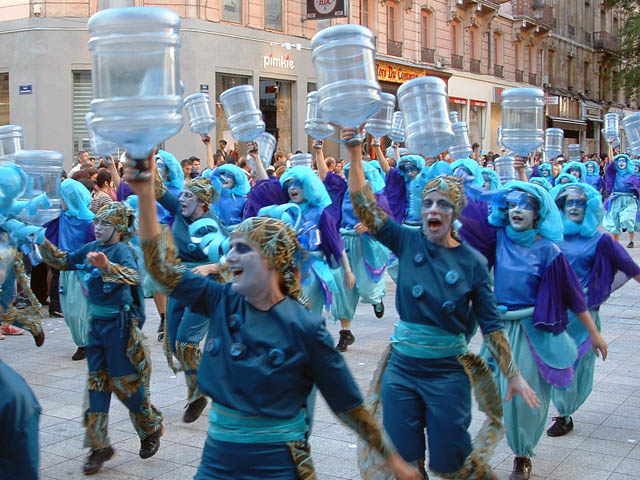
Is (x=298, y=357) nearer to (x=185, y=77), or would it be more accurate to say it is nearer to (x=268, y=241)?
(x=268, y=241)

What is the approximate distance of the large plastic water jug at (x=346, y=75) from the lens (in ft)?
13.9

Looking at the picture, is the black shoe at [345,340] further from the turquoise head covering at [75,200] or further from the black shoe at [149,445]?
the black shoe at [149,445]

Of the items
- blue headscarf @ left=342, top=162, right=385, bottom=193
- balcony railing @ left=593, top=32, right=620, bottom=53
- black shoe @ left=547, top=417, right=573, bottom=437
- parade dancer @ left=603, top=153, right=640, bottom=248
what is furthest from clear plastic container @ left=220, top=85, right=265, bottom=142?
balcony railing @ left=593, top=32, right=620, bottom=53

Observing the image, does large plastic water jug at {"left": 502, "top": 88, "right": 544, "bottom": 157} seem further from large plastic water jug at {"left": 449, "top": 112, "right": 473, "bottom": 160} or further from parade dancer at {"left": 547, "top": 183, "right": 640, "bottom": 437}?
large plastic water jug at {"left": 449, "top": 112, "right": 473, "bottom": 160}

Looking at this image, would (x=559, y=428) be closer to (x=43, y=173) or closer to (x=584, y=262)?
(x=584, y=262)

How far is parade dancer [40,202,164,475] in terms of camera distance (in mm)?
5648

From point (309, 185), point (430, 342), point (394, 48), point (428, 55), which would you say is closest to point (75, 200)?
point (309, 185)

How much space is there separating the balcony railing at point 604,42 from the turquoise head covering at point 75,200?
51.0 metres

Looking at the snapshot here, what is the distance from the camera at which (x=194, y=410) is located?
6656mm

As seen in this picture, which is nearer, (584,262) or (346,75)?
(346,75)

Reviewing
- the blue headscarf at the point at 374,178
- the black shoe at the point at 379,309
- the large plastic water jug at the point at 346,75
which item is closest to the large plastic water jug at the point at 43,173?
the large plastic water jug at the point at 346,75

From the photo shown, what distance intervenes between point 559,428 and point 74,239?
5.50m

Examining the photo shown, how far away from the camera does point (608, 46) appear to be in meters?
55.5

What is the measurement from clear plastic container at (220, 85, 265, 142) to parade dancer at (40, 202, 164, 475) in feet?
14.2
